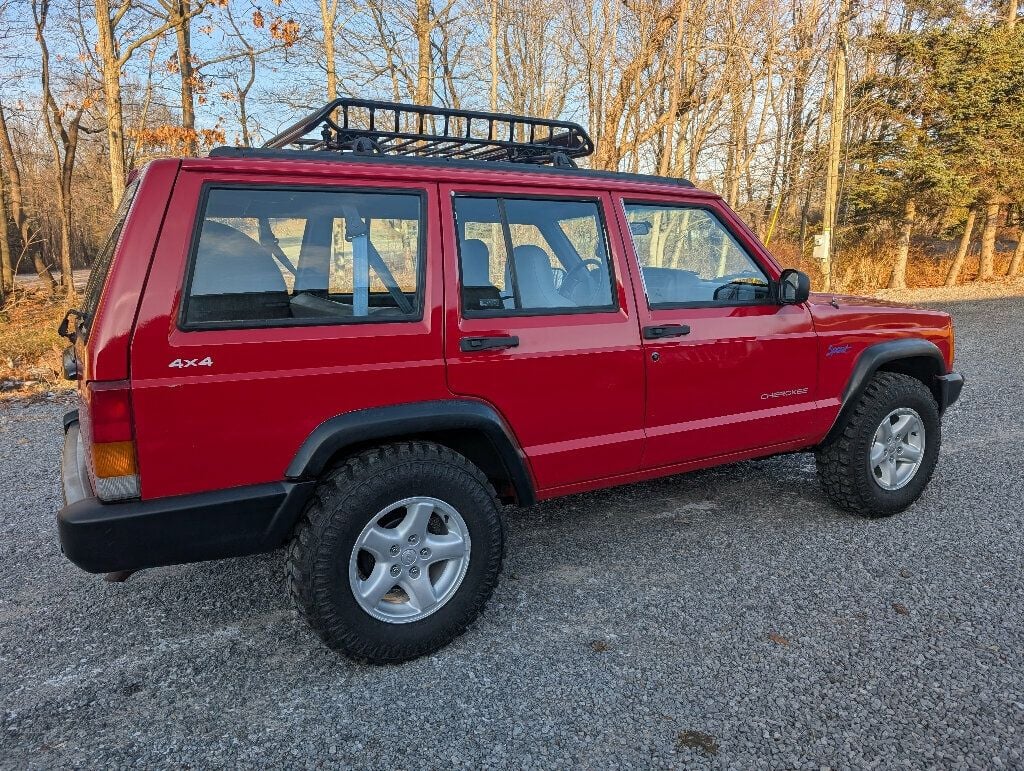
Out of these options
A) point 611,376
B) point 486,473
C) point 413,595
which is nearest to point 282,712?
point 413,595

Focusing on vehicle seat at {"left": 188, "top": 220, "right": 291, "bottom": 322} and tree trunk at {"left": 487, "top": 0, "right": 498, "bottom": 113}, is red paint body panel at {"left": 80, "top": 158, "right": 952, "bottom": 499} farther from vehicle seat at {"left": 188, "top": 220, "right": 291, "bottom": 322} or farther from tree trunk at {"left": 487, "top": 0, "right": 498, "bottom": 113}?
tree trunk at {"left": 487, "top": 0, "right": 498, "bottom": 113}

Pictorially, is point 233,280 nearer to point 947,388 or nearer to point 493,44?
point 947,388

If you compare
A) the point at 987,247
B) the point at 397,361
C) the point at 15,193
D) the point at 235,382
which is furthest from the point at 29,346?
the point at 987,247

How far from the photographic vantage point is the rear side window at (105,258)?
7.21 feet

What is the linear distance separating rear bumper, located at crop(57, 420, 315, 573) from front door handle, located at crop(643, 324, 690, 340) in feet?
5.15

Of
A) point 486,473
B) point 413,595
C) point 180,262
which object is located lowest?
point 413,595

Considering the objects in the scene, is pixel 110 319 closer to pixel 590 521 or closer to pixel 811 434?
pixel 590 521

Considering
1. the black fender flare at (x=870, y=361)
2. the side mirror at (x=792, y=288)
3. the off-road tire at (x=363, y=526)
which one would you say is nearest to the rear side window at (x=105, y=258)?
the off-road tire at (x=363, y=526)

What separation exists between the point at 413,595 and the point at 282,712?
0.58m

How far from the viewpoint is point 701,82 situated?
14367 mm

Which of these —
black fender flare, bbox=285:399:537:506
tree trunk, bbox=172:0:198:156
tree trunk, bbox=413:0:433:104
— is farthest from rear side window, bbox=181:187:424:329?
tree trunk, bbox=172:0:198:156

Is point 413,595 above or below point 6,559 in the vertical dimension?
above

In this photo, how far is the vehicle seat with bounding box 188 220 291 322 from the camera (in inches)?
84.6

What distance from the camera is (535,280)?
2.79 m
